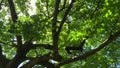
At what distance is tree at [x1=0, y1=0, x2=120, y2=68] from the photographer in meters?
12.0

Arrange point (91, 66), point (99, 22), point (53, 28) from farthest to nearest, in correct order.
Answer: point (91, 66) → point (99, 22) → point (53, 28)

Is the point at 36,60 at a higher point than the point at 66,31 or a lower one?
lower

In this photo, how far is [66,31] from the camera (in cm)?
1380

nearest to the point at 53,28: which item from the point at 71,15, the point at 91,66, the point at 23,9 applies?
the point at 71,15

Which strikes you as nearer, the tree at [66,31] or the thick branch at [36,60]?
the tree at [66,31]

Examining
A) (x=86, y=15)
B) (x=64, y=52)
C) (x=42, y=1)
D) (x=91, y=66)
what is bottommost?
(x=91, y=66)

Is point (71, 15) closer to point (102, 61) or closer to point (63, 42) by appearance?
point (63, 42)

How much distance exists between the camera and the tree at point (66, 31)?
1205 centimetres

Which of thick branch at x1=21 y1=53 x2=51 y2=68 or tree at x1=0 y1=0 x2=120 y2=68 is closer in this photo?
tree at x1=0 y1=0 x2=120 y2=68

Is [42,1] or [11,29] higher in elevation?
[42,1]

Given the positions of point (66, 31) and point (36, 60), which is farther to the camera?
point (36, 60)

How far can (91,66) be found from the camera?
1566cm

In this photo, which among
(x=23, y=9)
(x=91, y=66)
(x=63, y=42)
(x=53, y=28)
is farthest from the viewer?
(x=23, y=9)

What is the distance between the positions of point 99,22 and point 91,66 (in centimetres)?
335
